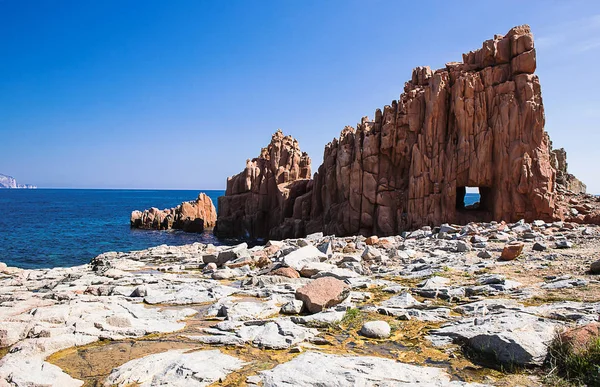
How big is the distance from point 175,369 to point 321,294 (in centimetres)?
406

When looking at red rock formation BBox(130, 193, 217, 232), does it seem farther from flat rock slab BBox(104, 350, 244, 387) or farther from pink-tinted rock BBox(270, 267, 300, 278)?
flat rock slab BBox(104, 350, 244, 387)

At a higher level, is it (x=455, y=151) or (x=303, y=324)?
(x=455, y=151)

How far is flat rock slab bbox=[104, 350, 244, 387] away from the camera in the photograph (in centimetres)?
520

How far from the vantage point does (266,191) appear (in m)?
69.3

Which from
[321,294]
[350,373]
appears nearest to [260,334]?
[321,294]

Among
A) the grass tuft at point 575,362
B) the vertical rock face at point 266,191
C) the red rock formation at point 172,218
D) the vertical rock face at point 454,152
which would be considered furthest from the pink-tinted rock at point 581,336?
the red rock formation at point 172,218

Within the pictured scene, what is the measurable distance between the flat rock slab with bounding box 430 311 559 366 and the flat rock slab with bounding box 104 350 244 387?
3.74 m

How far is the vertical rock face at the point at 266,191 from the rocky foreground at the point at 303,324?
50.8 metres

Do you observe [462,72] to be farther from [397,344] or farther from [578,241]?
[397,344]

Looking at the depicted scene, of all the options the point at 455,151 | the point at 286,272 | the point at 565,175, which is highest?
the point at 455,151

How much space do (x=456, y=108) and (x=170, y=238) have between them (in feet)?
172

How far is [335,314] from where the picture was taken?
8094 mm

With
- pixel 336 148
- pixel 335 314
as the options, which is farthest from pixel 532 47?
pixel 335 314

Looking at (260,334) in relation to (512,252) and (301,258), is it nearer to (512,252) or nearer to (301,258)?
(301,258)
